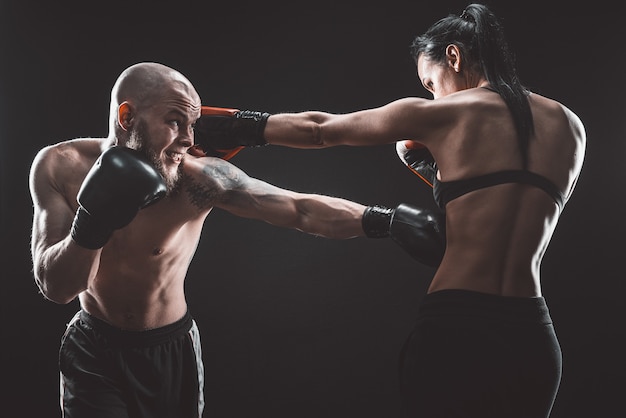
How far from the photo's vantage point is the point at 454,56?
6.23 feet

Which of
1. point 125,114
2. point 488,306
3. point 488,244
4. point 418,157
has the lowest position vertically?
point 488,306

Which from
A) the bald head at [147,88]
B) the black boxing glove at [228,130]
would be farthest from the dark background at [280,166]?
the black boxing glove at [228,130]

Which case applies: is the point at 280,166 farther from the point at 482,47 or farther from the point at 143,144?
the point at 482,47

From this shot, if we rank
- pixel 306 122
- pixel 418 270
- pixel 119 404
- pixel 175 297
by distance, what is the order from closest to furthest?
pixel 306 122 < pixel 119 404 < pixel 175 297 < pixel 418 270

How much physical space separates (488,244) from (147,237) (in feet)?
3.83

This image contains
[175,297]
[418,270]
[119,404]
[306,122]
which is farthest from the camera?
[418,270]

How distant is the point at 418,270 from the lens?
12.0ft

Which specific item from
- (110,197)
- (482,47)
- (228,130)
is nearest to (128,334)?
(110,197)

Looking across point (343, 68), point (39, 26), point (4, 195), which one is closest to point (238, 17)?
point (343, 68)

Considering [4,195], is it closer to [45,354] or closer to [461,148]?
[45,354]

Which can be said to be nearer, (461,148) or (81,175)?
(461,148)

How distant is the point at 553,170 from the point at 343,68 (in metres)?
2.21

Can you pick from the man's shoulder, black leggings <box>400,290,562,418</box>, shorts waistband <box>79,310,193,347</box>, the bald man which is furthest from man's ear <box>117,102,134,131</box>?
black leggings <box>400,290,562,418</box>

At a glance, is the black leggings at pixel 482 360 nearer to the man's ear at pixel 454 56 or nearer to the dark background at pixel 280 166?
the man's ear at pixel 454 56
